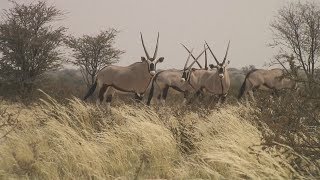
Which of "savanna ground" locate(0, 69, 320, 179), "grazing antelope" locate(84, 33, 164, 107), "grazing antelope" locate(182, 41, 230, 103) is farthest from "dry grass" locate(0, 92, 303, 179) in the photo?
"grazing antelope" locate(182, 41, 230, 103)

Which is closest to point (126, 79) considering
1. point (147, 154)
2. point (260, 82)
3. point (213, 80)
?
point (213, 80)

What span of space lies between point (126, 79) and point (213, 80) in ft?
15.7

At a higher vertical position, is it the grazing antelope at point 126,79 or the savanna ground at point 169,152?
the grazing antelope at point 126,79

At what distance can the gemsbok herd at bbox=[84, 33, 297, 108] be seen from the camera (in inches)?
456

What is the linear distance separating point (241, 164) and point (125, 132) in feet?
7.17

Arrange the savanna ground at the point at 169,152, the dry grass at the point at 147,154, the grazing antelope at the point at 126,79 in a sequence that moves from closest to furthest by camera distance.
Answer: the savanna ground at the point at 169,152
the dry grass at the point at 147,154
the grazing antelope at the point at 126,79

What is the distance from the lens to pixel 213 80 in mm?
15188

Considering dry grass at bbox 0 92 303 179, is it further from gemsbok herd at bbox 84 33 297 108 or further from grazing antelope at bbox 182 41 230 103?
grazing antelope at bbox 182 41 230 103

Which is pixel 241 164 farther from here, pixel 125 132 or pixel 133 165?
pixel 125 132

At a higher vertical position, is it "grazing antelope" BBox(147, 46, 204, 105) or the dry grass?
"grazing antelope" BBox(147, 46, 204, 105)

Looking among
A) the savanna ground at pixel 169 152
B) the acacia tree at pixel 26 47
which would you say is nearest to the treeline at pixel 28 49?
the acacia tree at pixel 26 47

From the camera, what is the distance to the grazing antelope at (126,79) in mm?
11508

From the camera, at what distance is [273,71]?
16.6 metres

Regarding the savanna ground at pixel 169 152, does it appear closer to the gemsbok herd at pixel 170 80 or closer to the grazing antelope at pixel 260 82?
the gemsbok herd at pixel 170 80
